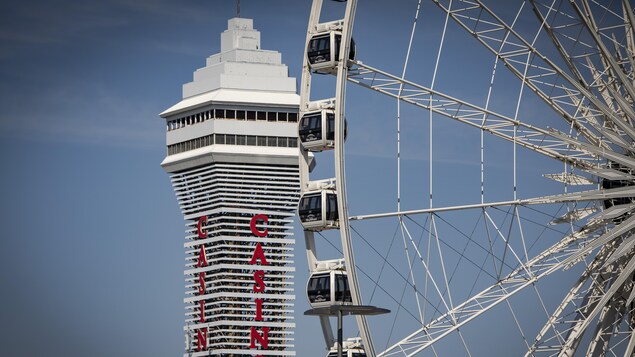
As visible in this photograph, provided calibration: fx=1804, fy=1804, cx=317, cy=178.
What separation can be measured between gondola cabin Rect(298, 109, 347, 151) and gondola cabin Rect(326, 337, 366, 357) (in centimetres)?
943

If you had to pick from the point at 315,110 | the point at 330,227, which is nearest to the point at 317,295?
the point at 330,227

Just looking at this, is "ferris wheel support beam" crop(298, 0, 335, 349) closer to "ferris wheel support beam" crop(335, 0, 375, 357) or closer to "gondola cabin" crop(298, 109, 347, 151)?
"gondola cabin" crop(298, 109, 347, 151)

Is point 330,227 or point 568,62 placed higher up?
point 568,62

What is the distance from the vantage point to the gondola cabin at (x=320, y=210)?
282 feet

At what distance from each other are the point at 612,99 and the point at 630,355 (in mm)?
12265

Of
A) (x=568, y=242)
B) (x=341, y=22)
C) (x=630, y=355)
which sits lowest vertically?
(x=630, y=355)

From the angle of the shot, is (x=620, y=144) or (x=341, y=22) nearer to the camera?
(x=620, y=144)

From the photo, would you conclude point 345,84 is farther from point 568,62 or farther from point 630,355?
point 630,355

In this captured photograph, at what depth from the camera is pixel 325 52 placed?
8775 centimetres

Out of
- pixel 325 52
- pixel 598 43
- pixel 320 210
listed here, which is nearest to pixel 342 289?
pixel 320 210

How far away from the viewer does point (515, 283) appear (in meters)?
84.9

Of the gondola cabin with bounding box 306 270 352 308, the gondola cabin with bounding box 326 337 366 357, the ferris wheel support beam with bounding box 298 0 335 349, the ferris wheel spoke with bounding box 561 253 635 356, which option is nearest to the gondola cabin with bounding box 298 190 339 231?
the ferris wheel support beam with bounding box 298 0 335 349

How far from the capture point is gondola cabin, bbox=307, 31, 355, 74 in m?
87.6

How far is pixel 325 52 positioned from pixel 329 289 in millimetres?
11636
